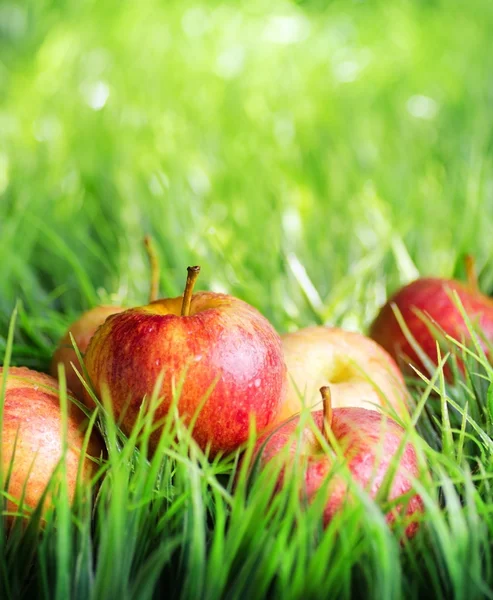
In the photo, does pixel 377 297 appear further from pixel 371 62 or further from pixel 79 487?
pixel 371 62

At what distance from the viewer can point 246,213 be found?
2.02 m

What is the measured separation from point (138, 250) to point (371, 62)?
183 cm

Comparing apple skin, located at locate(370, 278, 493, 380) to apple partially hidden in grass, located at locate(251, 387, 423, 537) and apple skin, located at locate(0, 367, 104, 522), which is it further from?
apple skin, located at locate(0, 367, 104, 522)

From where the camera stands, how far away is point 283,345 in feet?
A: 3.85

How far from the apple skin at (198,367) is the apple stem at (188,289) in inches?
0.6

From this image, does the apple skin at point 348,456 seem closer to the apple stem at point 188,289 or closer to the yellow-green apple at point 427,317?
the apple stem at point 188,289

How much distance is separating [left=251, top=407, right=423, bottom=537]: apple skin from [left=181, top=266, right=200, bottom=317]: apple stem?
192 millimetres

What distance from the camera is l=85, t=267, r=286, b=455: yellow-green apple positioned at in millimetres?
956

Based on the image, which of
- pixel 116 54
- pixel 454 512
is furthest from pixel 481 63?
pixel 454 512

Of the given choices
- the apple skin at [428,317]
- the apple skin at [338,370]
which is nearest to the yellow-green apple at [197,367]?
the apple skin at [338,370]

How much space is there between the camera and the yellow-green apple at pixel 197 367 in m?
0.96

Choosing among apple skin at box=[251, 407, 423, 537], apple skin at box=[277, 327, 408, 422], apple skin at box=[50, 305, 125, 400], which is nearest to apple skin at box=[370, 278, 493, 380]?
apple skin at box=[277, 327, 408, 422]

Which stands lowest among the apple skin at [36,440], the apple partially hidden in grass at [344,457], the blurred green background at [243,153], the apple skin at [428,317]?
the apple partially hidden in grass at [344,457]

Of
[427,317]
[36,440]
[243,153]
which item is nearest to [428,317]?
[427,317]
